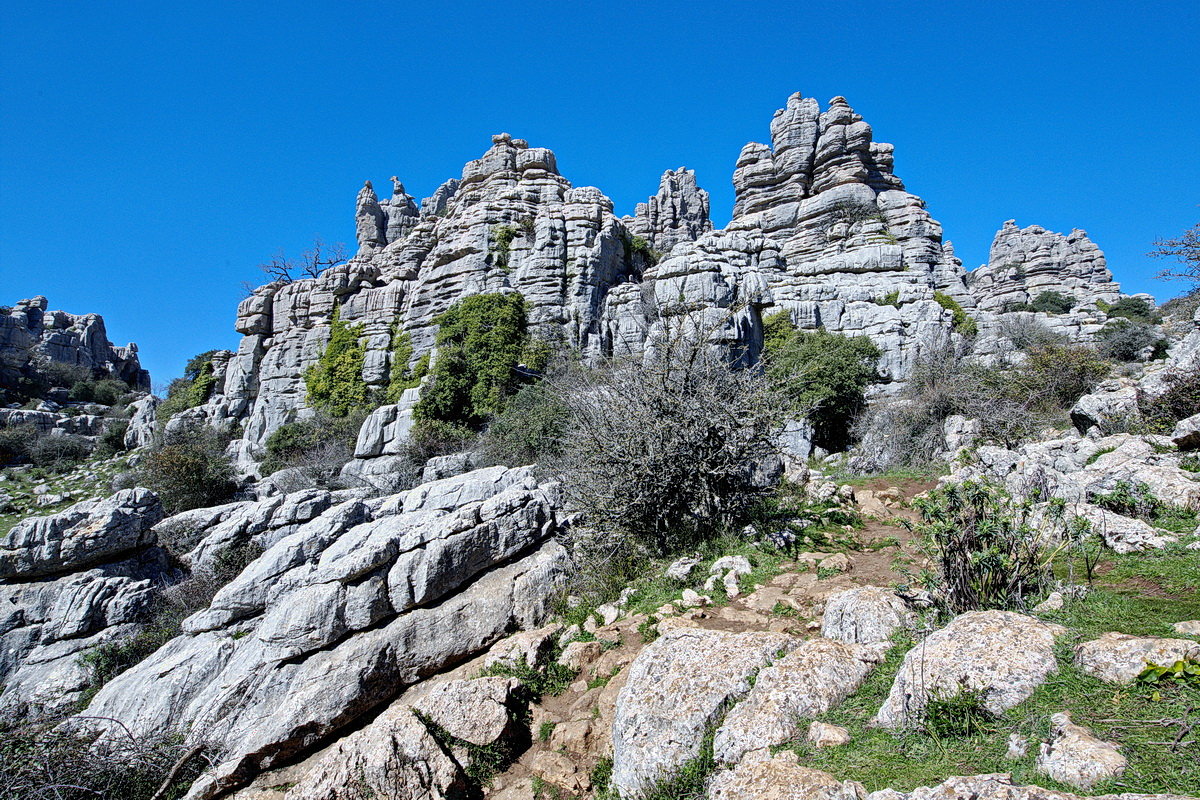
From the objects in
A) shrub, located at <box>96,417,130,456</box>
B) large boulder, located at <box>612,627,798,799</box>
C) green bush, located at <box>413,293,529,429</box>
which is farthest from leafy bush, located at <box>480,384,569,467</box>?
shrub, located at <box>96,417,130,456</box>

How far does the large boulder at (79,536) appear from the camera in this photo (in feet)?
34.2

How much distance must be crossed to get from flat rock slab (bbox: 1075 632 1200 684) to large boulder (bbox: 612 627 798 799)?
1597 mm

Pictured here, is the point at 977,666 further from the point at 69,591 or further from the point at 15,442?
the point at 15,442

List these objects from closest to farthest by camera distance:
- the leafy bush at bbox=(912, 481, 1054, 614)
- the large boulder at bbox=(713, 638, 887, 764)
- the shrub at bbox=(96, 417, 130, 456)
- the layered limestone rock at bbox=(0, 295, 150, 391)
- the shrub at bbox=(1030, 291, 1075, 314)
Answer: the large boulder at bbox=(713, 638, 887, 764), the leafy bush at bbox=(912, 481, 1054, 614), the shrub at bbox=(1030, 291, 1075, 314), the shrub at bbox=(96, 417, 130, 456), the layered limestone rock at bbox=(0, 295, 150, 391)

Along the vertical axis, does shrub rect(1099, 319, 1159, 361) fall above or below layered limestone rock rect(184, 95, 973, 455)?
below

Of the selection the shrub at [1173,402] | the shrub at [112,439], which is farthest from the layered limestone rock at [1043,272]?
the shrub at [112,439]

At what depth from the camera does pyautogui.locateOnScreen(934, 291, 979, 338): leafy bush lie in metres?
22.9

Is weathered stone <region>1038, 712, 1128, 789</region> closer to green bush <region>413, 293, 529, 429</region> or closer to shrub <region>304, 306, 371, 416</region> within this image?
green bush <region>413, 293, 529, 429</region>

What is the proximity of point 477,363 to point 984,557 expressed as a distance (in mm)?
20694

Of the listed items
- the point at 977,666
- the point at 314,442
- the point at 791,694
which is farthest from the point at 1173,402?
the point at 314,442

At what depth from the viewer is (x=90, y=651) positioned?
9195 millimetres

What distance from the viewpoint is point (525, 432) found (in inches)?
713

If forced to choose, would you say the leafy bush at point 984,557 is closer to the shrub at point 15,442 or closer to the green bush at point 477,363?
the green bush at point 477,363

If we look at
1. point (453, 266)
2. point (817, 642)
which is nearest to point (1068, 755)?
point (817, 642)
